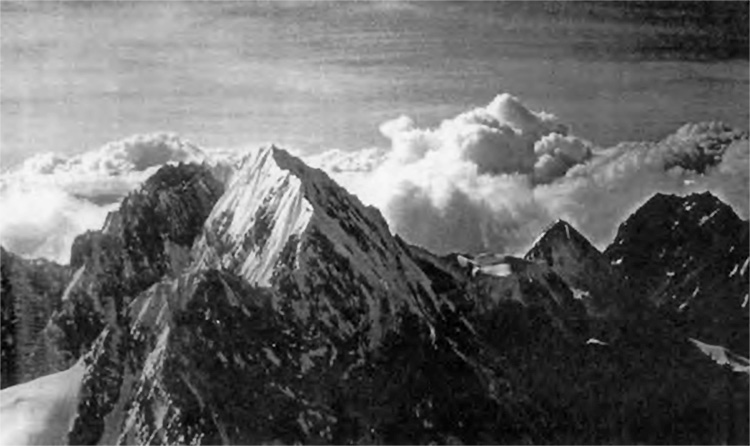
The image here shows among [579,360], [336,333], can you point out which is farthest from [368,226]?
[579,360]

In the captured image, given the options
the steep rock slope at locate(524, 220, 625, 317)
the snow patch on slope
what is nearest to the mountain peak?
the steep rock slope at locate(524, 220, 625, 317)

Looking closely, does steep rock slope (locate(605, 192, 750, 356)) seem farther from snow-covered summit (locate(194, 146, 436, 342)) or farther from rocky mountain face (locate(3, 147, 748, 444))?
snow-covered summit (locate(194, 146, 436, 342))

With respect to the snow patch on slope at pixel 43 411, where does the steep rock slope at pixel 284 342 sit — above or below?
above

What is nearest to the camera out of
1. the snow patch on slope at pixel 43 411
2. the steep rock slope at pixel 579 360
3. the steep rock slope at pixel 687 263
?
the snow patch on slope at pixel 43 411

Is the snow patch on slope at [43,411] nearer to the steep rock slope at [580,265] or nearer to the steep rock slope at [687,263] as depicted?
the steep rock slope at [580,265]

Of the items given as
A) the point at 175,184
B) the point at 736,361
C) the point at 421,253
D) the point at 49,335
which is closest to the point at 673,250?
the point at 736,361

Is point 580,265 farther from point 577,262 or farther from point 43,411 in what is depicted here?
point 43,411

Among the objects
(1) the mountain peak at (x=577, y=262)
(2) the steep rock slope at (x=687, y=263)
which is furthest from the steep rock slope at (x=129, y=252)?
(2) the steep rock slope at (x=687, y=263)
